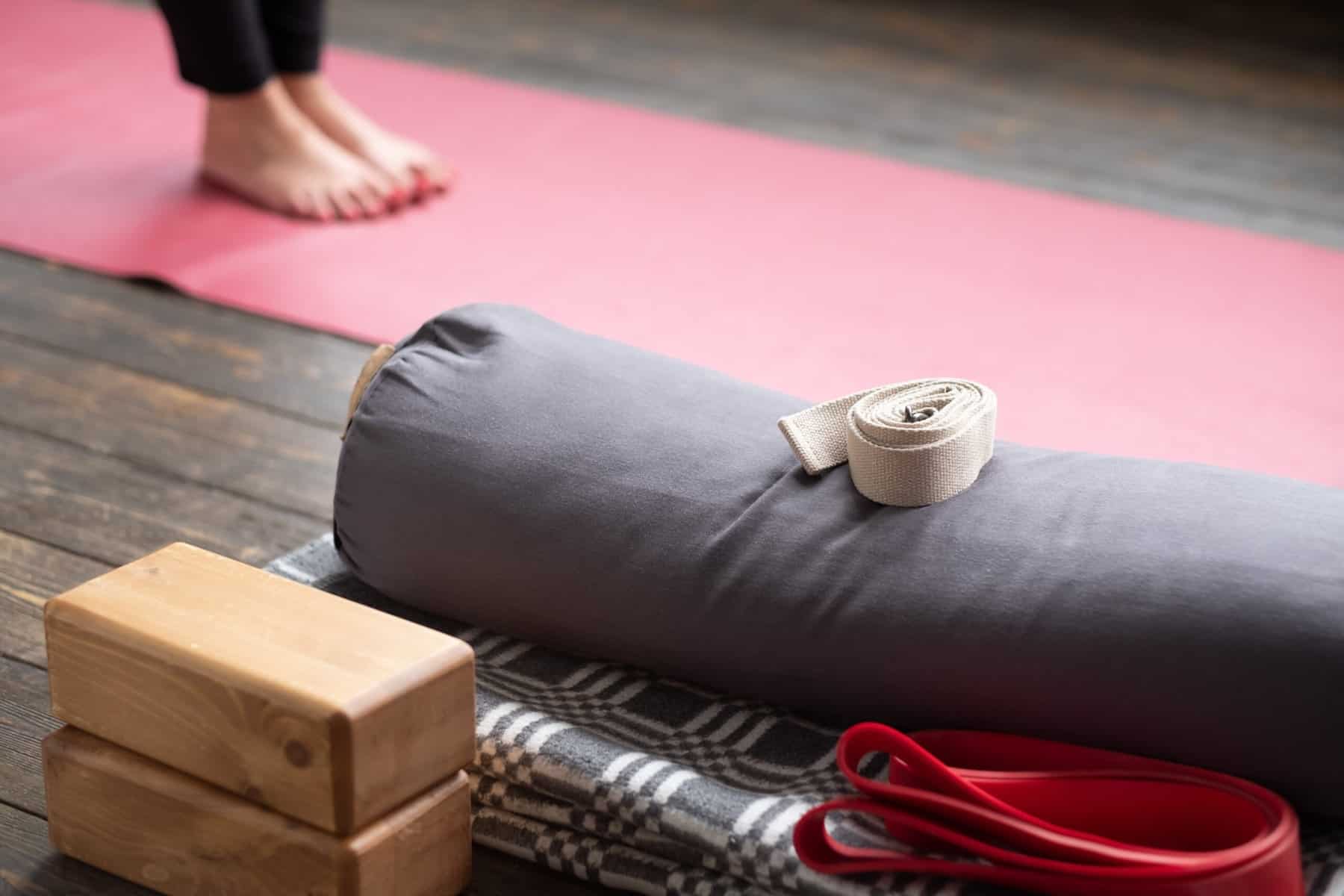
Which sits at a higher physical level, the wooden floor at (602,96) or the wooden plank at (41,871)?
the wooden floor at (602,96)

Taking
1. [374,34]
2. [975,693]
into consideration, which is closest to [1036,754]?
[975,693]

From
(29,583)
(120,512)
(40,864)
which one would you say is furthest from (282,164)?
(40,864)

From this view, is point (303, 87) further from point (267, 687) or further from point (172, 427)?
point (267, 687)

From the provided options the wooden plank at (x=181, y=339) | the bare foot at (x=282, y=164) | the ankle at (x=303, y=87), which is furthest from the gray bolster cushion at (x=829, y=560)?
the ankle at (x=303, y=87)

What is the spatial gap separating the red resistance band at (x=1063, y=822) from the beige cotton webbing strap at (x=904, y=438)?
170 millimetres

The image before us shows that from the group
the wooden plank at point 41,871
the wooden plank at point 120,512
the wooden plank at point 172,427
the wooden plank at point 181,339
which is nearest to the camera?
the wooden plank at point 41,871

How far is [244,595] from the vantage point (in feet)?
3.19

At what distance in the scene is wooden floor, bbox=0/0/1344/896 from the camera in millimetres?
1400

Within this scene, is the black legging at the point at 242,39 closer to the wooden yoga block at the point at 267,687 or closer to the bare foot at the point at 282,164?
the bare foot at the point at 282,164

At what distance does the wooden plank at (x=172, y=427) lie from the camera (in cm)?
153

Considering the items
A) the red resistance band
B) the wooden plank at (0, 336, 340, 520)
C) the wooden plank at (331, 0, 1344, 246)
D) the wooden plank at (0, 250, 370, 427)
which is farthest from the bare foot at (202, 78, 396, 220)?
the red resistance band

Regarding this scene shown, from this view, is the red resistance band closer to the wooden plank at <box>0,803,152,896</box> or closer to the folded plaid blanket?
the folded plaid blanket

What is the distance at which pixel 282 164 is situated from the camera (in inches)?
90.0

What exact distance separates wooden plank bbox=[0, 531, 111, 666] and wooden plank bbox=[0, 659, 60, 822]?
0.02 metres
